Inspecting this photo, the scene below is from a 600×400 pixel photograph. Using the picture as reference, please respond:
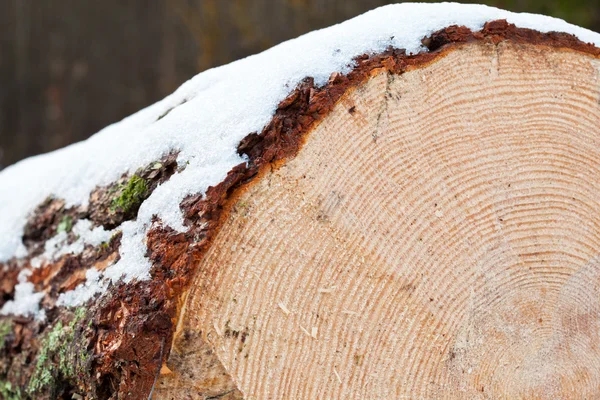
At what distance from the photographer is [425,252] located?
1175 millimetres

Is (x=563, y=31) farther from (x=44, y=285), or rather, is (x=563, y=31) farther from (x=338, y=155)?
(x=44, y=285)

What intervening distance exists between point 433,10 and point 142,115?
2.87 ft

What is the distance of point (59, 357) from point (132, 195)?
1.23ft

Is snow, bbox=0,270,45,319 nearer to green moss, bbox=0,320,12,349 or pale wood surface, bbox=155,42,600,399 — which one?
green moss, bbox=0,320,12,349

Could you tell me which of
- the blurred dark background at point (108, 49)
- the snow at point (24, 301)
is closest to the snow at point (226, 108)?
the snow at point (24, 301)

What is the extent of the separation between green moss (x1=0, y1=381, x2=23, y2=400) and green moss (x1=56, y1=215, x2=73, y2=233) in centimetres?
39

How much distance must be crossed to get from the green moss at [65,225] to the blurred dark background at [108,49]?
240 centimetres

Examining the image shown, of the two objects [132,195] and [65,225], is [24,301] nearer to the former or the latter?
[65,225]

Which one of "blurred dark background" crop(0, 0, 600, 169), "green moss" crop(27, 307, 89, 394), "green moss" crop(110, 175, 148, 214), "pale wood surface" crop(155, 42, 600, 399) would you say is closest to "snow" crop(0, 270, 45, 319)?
"green moss" crop(27, 307, 89, 394)

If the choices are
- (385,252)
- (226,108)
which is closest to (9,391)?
(226,108)

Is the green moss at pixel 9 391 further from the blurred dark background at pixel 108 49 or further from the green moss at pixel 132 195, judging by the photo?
the blurred dark background at pixel 108 49

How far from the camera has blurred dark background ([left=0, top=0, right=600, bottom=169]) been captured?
377cm

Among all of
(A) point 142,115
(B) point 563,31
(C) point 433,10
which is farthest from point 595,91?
(A) point 142,115

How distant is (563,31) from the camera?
52.8 inches
